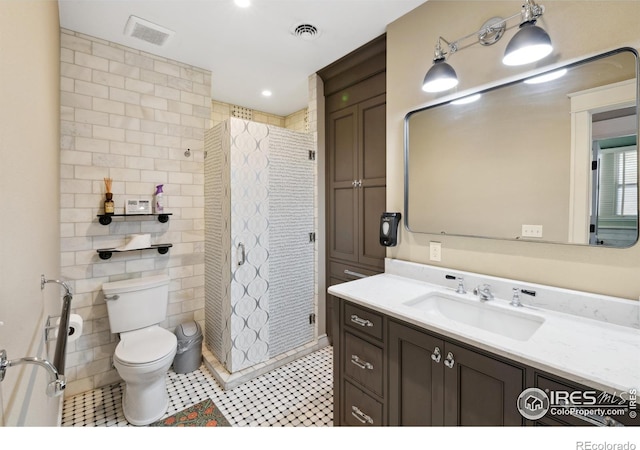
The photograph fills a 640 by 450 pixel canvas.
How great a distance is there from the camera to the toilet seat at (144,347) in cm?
183

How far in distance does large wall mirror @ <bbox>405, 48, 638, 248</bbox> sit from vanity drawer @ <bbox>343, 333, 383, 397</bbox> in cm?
83

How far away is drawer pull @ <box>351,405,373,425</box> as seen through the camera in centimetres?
153

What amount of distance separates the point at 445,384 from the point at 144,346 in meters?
1.88

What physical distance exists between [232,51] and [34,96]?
67.9 inches

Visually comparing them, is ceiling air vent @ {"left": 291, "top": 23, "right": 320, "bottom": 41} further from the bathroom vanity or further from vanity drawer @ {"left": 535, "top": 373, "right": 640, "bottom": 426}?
vanity drawer @ {"left": 535, "top": 373, "right": 640, "bottom": 426}

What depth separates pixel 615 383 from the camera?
824 mm

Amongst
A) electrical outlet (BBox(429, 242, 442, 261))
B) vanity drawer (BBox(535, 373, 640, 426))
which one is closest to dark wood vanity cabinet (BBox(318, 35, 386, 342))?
electrical outlet (BBox(429, 242, 442, 261))

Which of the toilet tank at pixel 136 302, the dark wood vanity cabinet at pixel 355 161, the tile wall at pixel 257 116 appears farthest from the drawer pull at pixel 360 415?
the tile wall at pixel 257 116

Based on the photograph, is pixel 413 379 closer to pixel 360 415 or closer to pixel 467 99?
pixel 360 415

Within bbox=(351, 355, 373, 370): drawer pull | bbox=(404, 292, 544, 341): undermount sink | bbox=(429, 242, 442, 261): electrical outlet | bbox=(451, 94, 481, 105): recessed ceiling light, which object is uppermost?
bbox=(451, 94, 481, 105): recessed ceiling light

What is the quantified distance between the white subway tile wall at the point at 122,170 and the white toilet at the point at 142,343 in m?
0.22

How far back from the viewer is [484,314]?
1.49m

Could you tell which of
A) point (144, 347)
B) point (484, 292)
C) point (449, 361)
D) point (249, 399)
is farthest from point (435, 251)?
point (144, 347)

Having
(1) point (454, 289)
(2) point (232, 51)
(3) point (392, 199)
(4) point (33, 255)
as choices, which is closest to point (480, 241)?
(1) point (454, 289)
